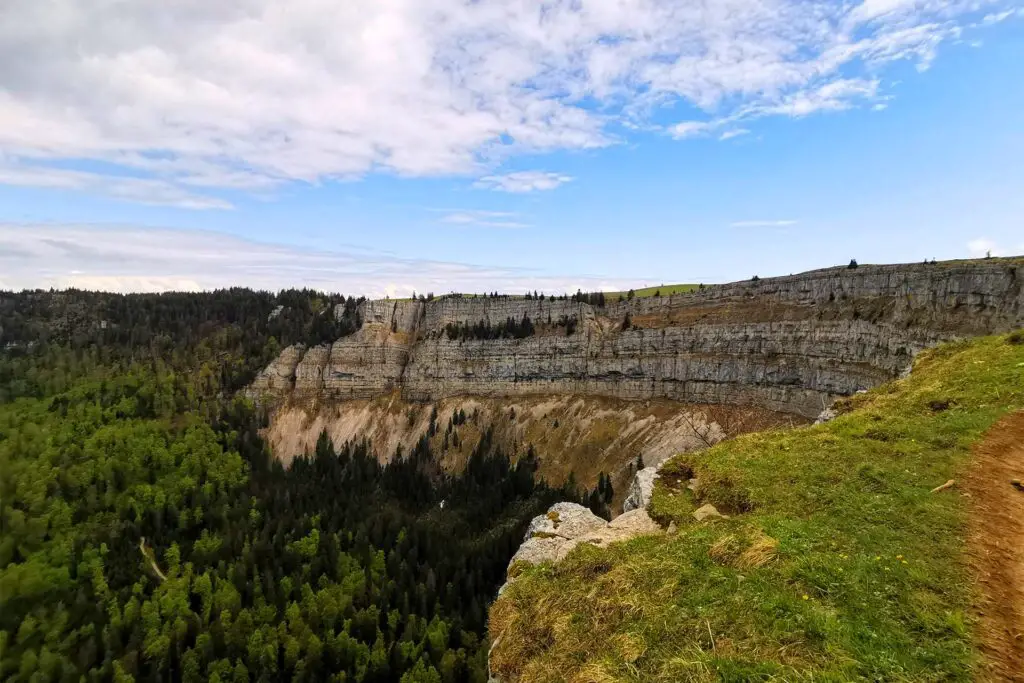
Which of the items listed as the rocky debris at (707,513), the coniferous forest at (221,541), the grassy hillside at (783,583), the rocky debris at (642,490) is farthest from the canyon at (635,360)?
the rocky debris at (707,513)

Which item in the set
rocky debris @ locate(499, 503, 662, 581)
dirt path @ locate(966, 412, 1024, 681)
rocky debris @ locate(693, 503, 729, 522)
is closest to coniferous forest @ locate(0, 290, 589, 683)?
rocky debris @ locate(499, 503, 662, 581)

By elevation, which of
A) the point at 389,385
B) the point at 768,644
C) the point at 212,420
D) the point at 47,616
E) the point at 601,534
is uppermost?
the point at 768,644

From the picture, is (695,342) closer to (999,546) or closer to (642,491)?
(642,491)

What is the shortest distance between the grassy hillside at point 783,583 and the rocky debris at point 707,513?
34cm

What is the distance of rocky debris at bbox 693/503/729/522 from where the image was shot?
16516mm

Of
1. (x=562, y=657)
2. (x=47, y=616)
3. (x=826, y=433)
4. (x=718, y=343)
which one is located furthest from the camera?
(x=718, y=343)

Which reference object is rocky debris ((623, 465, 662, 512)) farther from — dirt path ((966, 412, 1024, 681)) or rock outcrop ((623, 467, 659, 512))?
dirt path ((966, 412, 1024, 681))

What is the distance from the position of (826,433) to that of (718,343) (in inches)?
2777

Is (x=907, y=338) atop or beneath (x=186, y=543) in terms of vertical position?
atop

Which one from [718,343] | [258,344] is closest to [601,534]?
[718,343]

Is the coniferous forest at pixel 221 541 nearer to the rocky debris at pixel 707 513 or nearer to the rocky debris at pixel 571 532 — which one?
the rocky debris at pixel 571 532

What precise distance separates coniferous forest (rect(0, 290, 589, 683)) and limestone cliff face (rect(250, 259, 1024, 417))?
1635cm

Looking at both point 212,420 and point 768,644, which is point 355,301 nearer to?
point 212,420

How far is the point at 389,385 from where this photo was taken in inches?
5404
